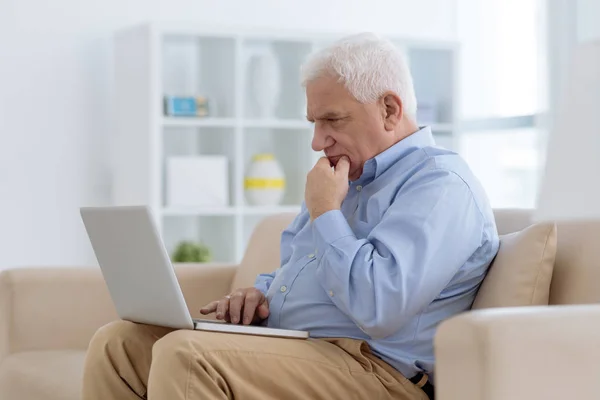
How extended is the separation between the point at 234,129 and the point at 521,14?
5.51 feet

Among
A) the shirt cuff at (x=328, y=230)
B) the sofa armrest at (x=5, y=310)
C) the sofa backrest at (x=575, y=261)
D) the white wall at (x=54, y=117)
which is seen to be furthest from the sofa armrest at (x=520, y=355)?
the white wall at (x=54, y=117)

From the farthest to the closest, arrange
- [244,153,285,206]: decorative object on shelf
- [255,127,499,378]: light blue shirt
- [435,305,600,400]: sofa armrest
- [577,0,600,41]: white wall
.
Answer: [244,153,285,206]: decorative object on shelf < [577,0,600,41]: white wall < [255,127,499,378]: light blue shirt < [435,305,600,400]: sofa armrest

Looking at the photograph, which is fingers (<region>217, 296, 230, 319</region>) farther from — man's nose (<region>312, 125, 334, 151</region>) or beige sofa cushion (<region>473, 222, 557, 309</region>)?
beige sofa cushion (<region>473, 222, 557, 309</region>)

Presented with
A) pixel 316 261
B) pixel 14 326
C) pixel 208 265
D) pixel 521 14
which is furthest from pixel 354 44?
pixel 521 14

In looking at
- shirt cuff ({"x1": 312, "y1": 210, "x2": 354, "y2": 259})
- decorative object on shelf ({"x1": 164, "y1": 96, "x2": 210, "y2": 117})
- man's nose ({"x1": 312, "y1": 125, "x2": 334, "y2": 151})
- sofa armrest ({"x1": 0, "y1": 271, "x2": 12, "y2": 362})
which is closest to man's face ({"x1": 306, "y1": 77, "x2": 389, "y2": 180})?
man's nose ({"x1": 312, "y1": 125, "x2": 334, "y2": 151})

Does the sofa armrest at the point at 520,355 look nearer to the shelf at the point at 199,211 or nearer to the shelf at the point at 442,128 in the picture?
the shelf at the point at 199,211

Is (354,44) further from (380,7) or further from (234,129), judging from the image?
(380,7)

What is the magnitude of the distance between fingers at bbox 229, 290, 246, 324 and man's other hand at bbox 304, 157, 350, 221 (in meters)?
0.31

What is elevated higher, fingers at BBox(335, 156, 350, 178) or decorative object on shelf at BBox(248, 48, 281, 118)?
decorative object on shelf at BBox(248, 48, 281, 118)

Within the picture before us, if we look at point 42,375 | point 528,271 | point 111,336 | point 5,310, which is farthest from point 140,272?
point 5,310

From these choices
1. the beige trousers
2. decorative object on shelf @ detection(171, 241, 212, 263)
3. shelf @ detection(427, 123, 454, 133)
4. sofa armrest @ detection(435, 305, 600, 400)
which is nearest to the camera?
sofa armrest @ detection(435, 305, 600, 400)

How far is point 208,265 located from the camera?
3059 millimetres

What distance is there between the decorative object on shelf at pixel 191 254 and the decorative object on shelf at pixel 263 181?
396 mm

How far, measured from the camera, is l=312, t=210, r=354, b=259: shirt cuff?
2037 millimetres
